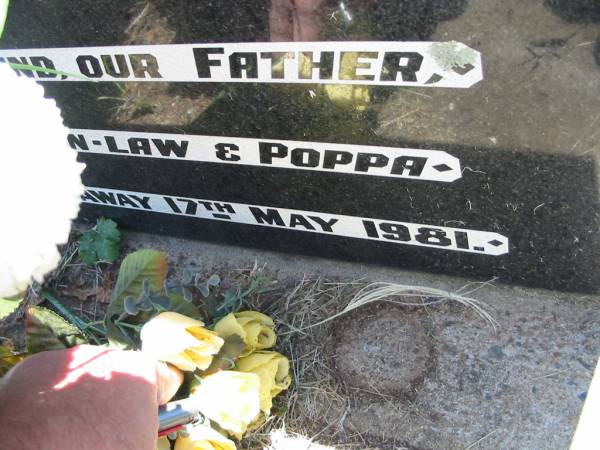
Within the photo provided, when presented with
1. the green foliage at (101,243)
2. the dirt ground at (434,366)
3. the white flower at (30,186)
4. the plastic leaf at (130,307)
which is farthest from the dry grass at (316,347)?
the white flower at (30,186)

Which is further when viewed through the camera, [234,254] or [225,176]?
[234,254]

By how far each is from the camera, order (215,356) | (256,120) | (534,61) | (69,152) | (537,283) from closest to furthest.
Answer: (69,152)
(534,61)
(215,356)
(256,120)
(537,283)

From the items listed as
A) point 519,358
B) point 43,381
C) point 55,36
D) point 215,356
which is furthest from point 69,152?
point 519,358

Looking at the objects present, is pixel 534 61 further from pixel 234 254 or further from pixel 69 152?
pixel 234 254

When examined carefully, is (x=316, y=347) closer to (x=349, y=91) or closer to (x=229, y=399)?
(x=229, y=399)

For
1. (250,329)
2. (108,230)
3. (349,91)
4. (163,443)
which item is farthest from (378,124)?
(108,230)

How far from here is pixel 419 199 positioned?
127cm

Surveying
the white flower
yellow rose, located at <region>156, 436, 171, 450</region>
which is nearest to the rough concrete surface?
yellow rose, located at <region>156, 436, 171, 450</region>

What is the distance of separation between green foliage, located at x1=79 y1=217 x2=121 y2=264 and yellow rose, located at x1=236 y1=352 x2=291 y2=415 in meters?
0.65

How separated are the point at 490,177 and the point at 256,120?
21.0 inches

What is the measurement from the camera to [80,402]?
2.23 feet

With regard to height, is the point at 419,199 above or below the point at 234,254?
above

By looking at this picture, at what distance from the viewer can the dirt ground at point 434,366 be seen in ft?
3.98

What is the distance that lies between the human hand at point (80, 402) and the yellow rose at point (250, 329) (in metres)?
0.34
